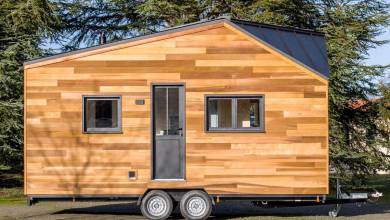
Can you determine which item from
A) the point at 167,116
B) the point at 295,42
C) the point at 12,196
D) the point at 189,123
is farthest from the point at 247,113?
the point at 12,196

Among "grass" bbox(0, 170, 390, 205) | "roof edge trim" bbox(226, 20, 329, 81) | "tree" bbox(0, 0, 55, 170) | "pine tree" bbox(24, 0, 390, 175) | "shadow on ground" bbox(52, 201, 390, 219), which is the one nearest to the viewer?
"roof edge trim" bbox(226, 20, 329, 81)

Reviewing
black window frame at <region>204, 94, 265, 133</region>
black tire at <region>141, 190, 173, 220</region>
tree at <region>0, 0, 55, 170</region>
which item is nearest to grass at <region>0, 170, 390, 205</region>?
tree at <region>0, 0, 55, 170</region>

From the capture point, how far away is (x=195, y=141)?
15.4 metres

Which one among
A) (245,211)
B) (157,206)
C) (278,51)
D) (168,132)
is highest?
(278,51)

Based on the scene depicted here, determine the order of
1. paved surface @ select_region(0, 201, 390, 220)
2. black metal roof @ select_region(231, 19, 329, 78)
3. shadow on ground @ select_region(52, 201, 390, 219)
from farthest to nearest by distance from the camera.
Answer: shadow on ground @ select_region(52, 201, 390, 219), paved surface @ select_region(0, 201, 390, 220), black metal roof @ select_region(231, 19, 329, 78)

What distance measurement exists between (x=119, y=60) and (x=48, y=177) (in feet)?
9.34

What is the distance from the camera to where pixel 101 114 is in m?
15.6

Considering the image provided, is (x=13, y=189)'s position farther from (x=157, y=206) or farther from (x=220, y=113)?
(x=220, y=113)

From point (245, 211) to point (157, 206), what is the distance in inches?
126

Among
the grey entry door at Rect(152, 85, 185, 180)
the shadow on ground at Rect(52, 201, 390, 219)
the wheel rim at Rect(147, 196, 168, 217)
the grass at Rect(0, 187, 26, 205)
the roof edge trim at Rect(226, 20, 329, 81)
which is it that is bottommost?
→ the grass at Rect(0, 187, 26, 205)

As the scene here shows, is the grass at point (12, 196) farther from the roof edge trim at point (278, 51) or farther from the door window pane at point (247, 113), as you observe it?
the roof edge trim at point (278, 51)

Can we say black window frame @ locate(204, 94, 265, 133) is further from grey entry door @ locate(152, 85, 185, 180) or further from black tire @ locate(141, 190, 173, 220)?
black tire @ locate(141, 190, 173, 220)

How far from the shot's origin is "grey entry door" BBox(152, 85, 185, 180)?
15.4 m

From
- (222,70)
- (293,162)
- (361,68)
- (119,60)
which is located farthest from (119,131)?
(361,68)
